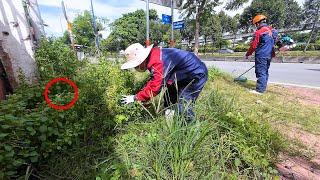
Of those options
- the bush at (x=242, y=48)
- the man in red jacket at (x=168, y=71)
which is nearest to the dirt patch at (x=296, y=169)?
the man in red jacket at (x=168, y=71)

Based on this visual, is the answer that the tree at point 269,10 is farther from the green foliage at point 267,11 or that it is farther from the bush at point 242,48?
the bush at point 242,48

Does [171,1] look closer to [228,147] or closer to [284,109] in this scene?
[284,109]

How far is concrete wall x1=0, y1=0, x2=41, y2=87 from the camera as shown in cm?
419

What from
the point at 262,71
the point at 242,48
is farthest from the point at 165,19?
the point at 242,48

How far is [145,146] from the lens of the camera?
2.46m

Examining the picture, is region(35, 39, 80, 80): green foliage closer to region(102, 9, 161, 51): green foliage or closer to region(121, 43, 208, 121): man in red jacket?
region(121, 43, 208, 121): man in red jacket

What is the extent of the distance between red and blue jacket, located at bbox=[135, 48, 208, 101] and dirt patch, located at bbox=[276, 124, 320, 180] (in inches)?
55.9

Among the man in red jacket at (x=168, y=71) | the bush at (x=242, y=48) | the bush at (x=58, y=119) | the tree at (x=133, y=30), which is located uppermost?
the man in red jacket at (x=168, y=71)

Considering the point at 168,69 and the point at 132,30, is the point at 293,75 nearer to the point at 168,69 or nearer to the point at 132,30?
the point at 168,69

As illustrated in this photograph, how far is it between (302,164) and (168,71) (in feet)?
5.88

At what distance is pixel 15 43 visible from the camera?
436 cm

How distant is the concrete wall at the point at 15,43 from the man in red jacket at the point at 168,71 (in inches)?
88.3

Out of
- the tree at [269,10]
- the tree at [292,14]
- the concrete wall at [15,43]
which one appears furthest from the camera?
the tree at [292,14]

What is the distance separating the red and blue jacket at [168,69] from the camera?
2.95 m
